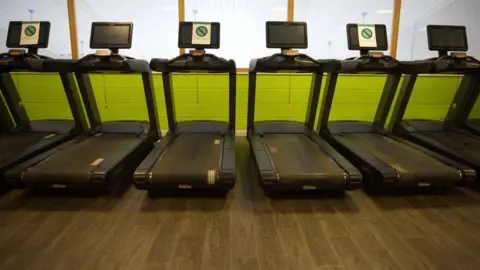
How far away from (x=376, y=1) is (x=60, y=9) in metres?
4.91

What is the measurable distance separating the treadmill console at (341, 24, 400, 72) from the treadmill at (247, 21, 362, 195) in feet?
0.99

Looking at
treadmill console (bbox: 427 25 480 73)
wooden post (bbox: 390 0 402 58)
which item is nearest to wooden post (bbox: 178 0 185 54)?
wooden post (bbox: 390 0 402 58)

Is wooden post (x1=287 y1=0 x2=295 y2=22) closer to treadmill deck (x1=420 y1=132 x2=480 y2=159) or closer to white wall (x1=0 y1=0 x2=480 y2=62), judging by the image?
white wall (x1=0 y1=0 x2=480 y2=62)

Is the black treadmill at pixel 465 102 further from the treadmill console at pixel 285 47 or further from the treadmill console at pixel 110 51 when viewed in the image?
the treadmill console at pixel 110 51

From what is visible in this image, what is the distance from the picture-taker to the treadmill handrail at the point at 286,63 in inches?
153

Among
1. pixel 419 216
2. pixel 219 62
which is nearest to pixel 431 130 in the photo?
pixel 419 216

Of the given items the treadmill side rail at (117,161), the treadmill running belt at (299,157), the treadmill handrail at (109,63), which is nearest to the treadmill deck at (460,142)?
the treadmill running belt at (299,157)

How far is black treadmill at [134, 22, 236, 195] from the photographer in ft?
9.47

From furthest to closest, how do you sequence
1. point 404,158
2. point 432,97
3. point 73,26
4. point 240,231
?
point 432,97 < point 73,26 < point 404,158 < point 240,231

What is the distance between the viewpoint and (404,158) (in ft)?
11.1

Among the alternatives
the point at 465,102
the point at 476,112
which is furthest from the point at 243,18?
the point at 476,112

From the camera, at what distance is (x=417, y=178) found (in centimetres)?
301

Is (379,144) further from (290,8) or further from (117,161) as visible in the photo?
(117,161)

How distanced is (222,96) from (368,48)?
214 cm
